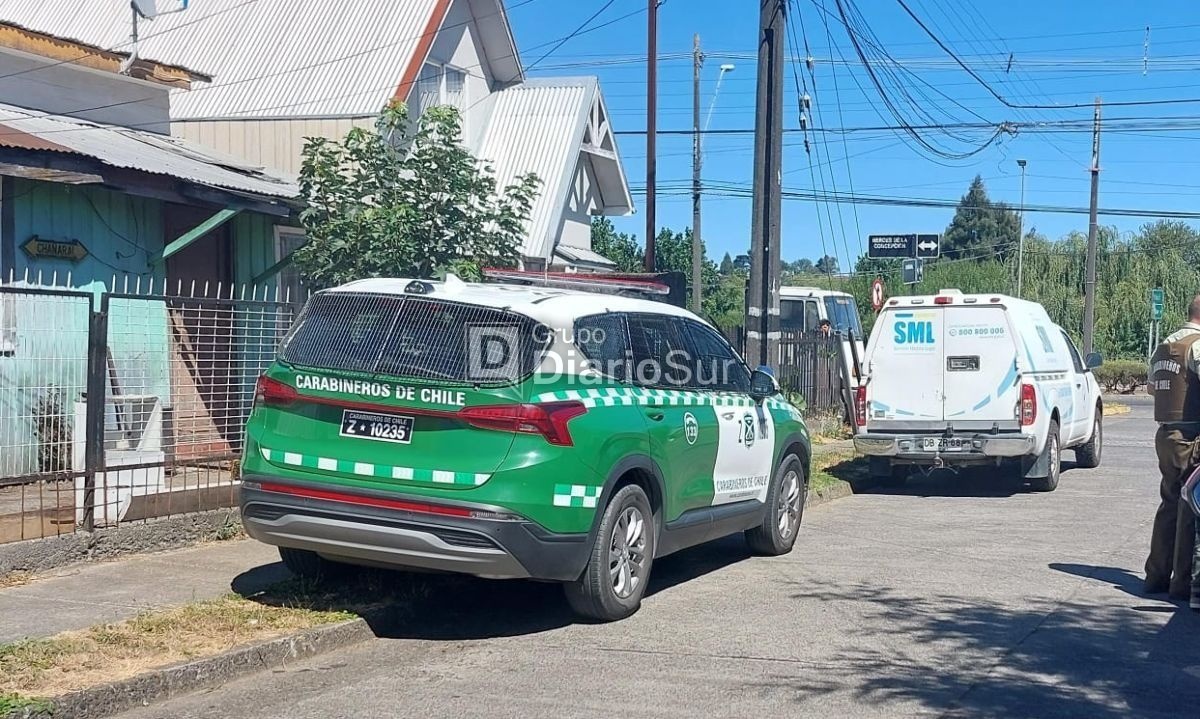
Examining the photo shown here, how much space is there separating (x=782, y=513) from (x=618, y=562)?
8.75 ft

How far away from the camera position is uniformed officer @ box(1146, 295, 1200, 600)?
26.5ft

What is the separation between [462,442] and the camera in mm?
6504

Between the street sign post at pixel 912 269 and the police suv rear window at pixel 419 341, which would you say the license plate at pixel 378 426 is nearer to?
the police suv rear window at pixel 419 341

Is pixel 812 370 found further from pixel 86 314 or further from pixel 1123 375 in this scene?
pixel 1123 375

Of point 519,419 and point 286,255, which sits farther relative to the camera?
point 286,255

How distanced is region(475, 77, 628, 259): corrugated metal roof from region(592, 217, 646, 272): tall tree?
18.5 meters

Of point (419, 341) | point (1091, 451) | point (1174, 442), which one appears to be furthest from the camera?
point (1091, 451)

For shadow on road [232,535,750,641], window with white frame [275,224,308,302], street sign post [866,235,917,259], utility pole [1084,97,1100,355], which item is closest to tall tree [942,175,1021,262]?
utility pole [1084,97,1100,355]

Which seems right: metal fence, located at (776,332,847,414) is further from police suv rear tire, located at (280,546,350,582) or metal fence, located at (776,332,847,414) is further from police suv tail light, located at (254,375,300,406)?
police suv tail light, located at (254,375,300,406)

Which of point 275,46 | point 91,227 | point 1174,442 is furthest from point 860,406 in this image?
point 275,46

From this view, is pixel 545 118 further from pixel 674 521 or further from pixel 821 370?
pixel 674 521

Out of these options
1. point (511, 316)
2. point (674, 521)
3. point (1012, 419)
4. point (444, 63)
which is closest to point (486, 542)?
point (511, 316)

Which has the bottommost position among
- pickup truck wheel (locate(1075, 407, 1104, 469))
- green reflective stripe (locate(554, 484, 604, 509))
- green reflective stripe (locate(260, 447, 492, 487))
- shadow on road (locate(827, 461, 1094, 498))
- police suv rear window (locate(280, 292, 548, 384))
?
shadow on road (locate(827, 461, 1094, 498))

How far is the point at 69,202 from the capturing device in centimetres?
1141
